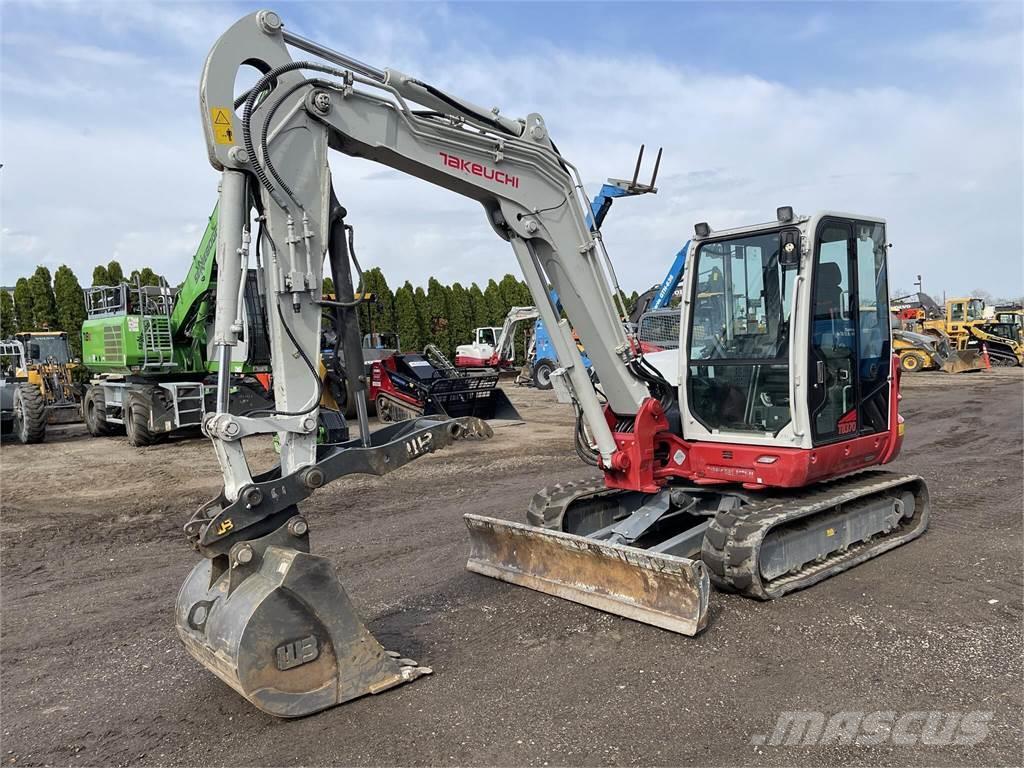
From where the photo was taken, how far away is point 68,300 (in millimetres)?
24781

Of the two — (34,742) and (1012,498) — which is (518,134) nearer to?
(34,742)

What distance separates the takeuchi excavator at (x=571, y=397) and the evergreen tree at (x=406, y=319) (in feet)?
84.4

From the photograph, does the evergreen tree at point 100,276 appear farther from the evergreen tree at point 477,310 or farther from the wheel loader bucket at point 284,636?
the wheel loader bucket at point 284,636

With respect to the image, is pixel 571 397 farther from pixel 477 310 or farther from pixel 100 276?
pixel 477 310

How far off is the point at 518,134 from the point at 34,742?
4.26 metres

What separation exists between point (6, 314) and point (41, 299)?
1094mm

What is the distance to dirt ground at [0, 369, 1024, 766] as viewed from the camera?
11.7 feet

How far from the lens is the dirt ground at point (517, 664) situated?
3564mm

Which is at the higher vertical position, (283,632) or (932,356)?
(932,356)

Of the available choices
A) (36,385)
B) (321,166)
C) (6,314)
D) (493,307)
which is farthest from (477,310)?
(321,166)

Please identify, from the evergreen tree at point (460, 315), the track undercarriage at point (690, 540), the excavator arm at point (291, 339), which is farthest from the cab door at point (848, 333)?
the evergreen tree at point (460, 315)

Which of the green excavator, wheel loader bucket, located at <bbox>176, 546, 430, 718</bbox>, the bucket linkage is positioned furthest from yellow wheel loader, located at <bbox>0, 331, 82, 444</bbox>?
wheel loader bucket, located at <bbox>176, 546, 430, 718</bbox>

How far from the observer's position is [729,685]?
4.02 meters

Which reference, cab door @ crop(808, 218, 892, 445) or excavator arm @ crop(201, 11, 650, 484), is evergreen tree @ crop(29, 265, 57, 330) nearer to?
excavator arm @ crop(201, 11, 650, 484)
